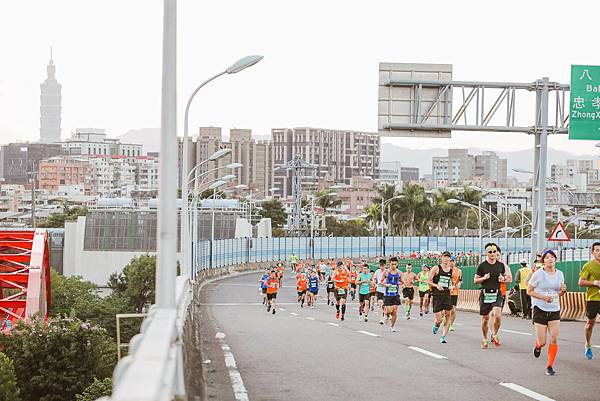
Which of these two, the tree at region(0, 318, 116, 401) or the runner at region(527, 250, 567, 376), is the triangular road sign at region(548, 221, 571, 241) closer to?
the runner at region(527, 250, 567, 376)

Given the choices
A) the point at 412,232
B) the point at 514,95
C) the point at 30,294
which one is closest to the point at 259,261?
the point at 30,294

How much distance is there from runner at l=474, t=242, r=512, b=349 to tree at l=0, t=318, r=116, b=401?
2653 centimetres

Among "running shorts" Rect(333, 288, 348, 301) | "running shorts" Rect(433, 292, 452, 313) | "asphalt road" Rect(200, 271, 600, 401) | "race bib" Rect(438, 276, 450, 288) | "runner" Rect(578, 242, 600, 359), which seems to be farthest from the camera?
"running shorts" Rect(333, 288, 348, 301)

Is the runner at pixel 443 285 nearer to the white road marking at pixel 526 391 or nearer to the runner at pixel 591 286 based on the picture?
the runner at pixel 591 286

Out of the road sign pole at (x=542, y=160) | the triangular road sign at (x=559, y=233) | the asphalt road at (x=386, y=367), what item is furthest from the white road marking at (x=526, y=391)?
the road sign pole at (x=542, y=160)

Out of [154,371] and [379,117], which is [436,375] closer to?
[154,371]

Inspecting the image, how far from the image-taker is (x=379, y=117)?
31.1m

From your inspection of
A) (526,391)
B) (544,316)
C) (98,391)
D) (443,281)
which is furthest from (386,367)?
(98,391)

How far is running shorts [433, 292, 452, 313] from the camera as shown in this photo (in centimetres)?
2094

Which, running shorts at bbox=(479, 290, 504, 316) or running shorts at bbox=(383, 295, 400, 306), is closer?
running shorts at bbox=(479, 290, 504, 316)

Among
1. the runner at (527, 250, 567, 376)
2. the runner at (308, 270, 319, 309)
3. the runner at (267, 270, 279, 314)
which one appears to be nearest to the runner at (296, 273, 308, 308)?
the runner at (308, 270, 319, 309)

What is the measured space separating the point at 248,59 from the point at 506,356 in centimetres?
1108

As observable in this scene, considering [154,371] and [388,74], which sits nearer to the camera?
[154,371]

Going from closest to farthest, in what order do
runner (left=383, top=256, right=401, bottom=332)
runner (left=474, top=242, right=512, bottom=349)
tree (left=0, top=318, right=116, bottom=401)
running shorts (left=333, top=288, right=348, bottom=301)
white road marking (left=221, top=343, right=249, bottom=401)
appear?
white road marking (left=221, top=343, right=249, bottom=401) < runner (left=474, top=242, right=512, bottom=349) < runner (left=383, top=256, right=401, bottom=332) < running shorts (left=333, top=288, right=348, bottom=301) < tree (left=0, top=318, right=116, bottom=401)
